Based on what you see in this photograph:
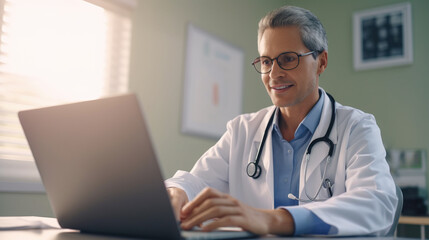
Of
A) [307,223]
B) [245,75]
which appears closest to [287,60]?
[307,223]

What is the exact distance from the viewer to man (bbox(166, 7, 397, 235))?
3.70ft

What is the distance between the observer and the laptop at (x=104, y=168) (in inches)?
25.9

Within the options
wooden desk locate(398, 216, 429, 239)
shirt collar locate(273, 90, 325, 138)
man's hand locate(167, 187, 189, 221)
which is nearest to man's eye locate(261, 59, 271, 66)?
shirt collar locate(273, 90, 325, 138)

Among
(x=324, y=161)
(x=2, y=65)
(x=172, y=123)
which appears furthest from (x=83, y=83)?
(x=324, y=161)

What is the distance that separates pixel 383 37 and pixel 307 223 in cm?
294

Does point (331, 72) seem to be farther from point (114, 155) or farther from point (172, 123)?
point (114, 155)

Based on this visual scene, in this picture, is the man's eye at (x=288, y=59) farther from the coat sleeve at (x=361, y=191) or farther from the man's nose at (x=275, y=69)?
the coat sleeve at (x=361, y=191)

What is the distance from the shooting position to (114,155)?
2.29 feet

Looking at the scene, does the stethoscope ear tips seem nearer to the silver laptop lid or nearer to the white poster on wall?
the silver laptop lid

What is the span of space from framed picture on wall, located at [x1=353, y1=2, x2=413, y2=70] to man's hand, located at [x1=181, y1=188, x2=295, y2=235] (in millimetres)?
2868

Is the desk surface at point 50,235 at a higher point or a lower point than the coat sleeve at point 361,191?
lower

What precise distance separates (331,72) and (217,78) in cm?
112

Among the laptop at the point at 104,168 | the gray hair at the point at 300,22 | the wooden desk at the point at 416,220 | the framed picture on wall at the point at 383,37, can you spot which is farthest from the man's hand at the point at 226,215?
the framed picture on wall at the point at 383,37

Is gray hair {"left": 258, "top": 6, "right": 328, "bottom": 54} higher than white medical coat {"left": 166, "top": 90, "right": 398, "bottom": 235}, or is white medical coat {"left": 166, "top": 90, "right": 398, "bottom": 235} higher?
gray hair {"left": 258, "top": 6, "right": 328, "bottom": 54}
